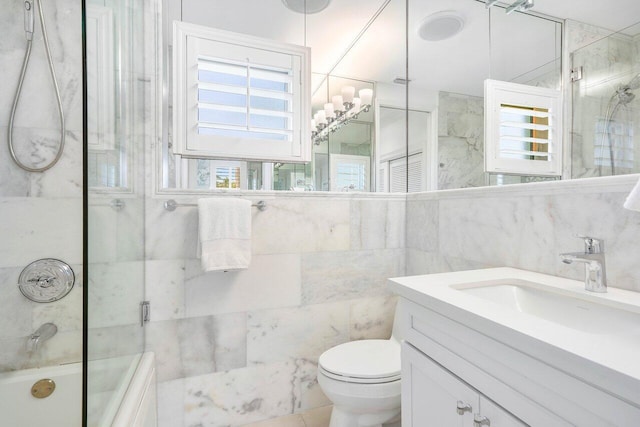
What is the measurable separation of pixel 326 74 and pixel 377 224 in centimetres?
98

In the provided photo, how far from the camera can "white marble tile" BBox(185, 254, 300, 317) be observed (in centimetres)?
152

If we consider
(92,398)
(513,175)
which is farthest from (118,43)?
(513,175)

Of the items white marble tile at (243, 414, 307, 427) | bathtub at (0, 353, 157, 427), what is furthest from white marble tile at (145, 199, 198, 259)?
white marble tile at (243, 414, 307, 427)

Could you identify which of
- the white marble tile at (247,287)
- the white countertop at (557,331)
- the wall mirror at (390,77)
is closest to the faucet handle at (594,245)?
the white countertop at (557,331)

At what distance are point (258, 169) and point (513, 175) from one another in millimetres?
1216

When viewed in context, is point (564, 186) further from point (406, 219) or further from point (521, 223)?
point (406, 219)

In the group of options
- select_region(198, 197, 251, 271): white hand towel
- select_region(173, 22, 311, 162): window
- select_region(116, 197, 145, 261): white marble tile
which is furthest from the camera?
select_region(173, 22, 311, 162): window

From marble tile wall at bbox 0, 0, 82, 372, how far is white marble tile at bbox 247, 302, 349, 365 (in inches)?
31.3

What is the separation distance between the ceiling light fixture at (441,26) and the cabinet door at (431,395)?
167cm

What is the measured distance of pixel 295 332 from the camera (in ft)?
5.59

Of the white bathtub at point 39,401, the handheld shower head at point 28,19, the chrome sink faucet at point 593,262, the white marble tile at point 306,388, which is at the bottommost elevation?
the white marble tile at point 306,388

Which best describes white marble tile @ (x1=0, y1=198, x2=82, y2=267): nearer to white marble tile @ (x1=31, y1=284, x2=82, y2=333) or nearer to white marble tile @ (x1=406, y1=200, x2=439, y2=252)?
white marble tile @ (x1=31, y1=284, x2=82, y2=333)

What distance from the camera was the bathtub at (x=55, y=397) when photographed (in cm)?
122

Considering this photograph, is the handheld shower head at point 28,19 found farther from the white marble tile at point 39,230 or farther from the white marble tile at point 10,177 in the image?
the white marble tile at point 39,230
